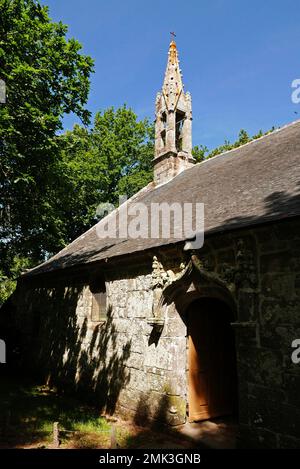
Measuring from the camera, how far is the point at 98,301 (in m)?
9.02

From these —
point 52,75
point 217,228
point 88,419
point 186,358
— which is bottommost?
point 88,419

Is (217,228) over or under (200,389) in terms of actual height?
over

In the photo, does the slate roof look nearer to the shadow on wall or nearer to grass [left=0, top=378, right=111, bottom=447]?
the shadow on wall

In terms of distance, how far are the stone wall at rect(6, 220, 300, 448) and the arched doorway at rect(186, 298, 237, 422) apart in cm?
27

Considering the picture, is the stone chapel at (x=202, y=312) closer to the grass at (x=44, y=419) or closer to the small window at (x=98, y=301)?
the small window at (x=98, y=301)

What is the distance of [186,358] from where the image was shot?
6.48 m

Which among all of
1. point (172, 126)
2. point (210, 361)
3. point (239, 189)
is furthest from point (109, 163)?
point (210, 361)

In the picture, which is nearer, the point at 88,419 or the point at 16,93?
the point at 88,419

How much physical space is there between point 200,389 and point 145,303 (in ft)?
6.32

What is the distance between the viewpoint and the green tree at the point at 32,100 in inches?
300

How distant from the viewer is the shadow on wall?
301 inches

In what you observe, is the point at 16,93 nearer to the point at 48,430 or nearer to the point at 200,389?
the point at 48,430
